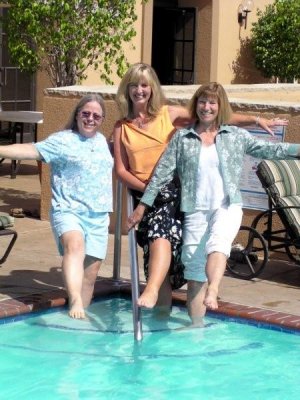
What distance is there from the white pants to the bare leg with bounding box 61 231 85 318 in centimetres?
66

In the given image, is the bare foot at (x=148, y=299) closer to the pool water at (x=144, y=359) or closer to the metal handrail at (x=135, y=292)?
the metal handrail at (x=135, y=292)

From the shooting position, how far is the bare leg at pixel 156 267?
604cm

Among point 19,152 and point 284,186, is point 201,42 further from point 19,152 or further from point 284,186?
point 19,152

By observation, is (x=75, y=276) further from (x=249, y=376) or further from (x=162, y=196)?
(x=249, y=376)

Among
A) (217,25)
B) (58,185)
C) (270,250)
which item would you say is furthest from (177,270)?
(217,25)

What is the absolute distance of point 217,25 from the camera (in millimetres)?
17688

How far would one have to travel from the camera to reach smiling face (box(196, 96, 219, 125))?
6242mm

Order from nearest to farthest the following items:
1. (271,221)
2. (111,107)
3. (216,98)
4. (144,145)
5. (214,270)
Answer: (214,270) < (216,98) < (144,145) < (271,221) < (111,107)

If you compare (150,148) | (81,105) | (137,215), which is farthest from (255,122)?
(81,105)

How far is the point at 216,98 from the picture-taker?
625cm

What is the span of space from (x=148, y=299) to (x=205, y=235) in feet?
2.05

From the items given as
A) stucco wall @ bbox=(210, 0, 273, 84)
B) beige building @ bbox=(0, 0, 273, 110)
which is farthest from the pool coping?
stucco wall @ bbox=(210, 0, 273, 84)

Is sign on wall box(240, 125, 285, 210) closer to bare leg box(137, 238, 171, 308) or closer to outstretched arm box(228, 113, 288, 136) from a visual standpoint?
outstretched arm box(228, 113, 288, 136)

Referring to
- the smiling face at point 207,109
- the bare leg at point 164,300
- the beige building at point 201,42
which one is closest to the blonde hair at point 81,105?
the smiling face at point 207,109
